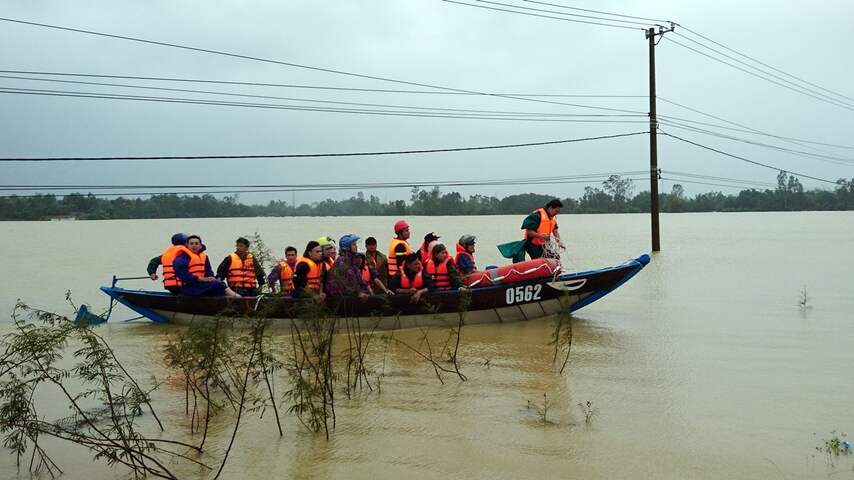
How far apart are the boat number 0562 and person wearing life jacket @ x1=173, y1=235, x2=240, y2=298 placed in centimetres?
433

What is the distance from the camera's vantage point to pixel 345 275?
8.79m

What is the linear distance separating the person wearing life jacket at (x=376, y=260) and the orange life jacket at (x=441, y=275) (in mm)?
957

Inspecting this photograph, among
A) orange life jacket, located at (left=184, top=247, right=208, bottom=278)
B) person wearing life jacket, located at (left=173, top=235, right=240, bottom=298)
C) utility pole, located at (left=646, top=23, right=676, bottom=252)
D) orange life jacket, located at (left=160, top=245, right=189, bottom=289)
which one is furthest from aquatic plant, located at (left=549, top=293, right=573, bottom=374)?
utility pole, located at (left=646, top=23, right=676, bottom=252)

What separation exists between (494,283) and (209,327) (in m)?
6.39

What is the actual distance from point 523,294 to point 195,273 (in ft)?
17.3

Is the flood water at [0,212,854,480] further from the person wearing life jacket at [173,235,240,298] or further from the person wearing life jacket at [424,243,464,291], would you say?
the person wearing life jacket at [173,235,240,298]

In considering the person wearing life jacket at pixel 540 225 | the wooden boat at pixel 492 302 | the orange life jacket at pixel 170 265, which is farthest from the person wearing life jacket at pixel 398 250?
the orange life jacket at pixel 170 265

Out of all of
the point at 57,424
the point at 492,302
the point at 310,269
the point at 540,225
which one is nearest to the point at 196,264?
the point at 310,269

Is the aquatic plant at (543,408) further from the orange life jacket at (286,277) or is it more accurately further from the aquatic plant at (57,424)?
the orange life jacket at (286,277)

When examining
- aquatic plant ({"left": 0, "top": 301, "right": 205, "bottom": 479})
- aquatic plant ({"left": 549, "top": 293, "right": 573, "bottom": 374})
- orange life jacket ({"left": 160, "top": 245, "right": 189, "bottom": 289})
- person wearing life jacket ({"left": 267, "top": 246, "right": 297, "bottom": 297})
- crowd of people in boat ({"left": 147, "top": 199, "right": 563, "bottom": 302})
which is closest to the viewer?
aquatic plant ({"left": 0, "top": 301, "right": 205, "bottom": 479})

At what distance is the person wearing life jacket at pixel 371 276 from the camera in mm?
11633

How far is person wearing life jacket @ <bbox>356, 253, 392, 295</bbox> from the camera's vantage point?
458 inches

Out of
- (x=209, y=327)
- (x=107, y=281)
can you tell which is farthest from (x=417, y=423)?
(x=107, y=281)

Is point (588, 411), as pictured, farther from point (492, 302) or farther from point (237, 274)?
point (237, 274)
